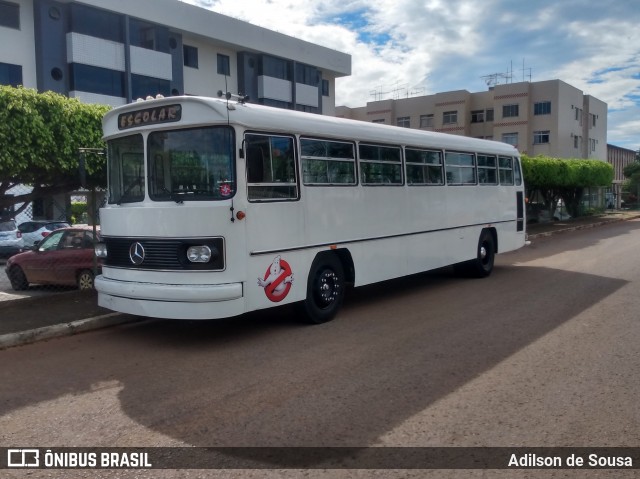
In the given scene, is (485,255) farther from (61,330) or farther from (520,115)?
(520,115)

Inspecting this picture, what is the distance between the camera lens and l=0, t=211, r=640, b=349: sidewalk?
750 cm

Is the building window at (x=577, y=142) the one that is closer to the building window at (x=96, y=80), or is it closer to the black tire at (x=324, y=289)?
the building window at (x=96, y=80)

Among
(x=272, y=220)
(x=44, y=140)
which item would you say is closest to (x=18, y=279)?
(x=44, y=140)

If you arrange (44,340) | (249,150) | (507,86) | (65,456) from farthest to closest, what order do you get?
(507,86)
(44,340)
(249,150)
(65,456)

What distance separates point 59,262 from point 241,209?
641cm

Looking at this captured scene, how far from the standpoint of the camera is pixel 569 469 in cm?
391

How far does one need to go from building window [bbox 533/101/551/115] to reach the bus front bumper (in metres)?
56.1

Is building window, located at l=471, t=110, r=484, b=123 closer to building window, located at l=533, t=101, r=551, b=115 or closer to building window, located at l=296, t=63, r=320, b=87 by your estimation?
building window, located at l=533, t=101, r=551, b=115

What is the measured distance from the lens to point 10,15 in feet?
90.2

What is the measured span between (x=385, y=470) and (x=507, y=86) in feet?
196

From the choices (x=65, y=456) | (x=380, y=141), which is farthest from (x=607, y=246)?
(x=65, y=456)

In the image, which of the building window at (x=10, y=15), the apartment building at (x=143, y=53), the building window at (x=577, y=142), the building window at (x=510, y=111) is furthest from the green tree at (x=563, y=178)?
the building window at (x=577, y=142)

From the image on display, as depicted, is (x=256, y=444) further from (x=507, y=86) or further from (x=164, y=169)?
(x=507, y=86)

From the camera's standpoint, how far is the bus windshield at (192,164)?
678 cm
